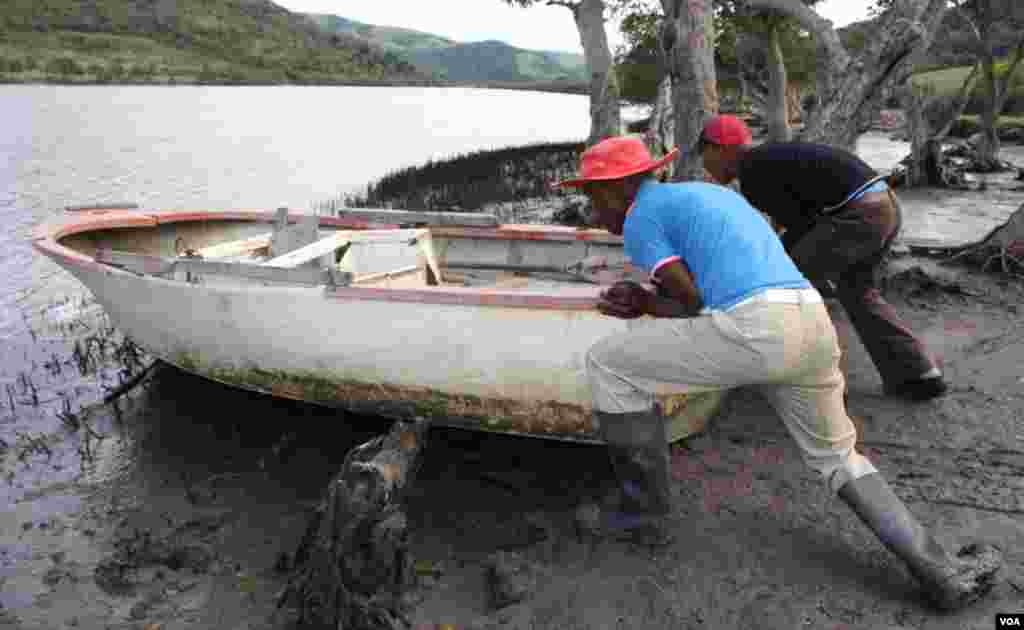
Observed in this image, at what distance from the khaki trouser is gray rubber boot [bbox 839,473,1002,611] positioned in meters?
0.09

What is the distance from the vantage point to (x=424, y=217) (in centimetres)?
645

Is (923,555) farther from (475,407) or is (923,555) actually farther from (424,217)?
(424,217)

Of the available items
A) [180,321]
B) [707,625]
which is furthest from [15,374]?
[707,625]

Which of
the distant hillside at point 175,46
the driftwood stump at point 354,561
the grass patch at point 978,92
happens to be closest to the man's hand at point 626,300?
the driftwood stump at point 354,561

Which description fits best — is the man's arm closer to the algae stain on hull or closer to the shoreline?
the algae stain on hull

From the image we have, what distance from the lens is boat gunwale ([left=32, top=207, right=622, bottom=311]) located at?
13.1 feet

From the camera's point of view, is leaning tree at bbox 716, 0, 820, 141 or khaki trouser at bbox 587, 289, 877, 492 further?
leaning tree at bbox 716, 0, 820, 141

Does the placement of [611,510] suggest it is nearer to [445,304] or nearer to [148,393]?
[445,304]

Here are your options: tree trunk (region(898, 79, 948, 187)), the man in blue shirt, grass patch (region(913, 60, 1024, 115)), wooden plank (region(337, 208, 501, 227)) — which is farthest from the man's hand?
grass patch (region(913, 60, 1024, 115))

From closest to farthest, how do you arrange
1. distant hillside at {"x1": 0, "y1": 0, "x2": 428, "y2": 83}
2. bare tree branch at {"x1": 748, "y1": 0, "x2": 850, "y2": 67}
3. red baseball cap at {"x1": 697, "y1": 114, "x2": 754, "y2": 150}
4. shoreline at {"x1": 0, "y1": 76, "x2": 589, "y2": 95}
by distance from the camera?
1. red baseball cap at {"x1": 697, "y1": 114, "x2": 754, "y2": 150}
2. bare tree branch at {"x1": 748, "y1": 0, "x2": 850, "y2": 67}
3. shoreline at {"x1": 0, "y1": 76, "x2": 589, "y2": 95}
4. distant hillside at {"x1": 0, "y1": 0, "x2": 428, "y2": 83}

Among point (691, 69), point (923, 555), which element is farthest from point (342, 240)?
point (923, 555)

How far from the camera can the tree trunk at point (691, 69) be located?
A: 21.9 ft

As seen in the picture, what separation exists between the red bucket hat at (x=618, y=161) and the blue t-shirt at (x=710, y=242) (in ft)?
0.38

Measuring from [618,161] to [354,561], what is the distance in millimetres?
2024
